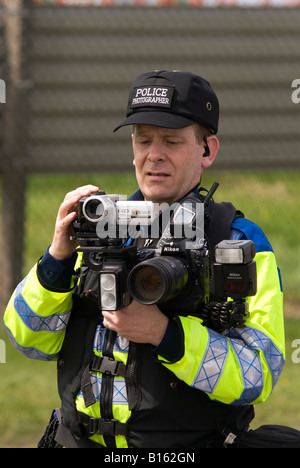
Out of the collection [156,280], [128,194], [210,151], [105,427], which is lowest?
[105,427]

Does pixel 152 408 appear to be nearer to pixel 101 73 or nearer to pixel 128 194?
pixel 101 73

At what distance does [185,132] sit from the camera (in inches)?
107

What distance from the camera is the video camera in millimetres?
2283

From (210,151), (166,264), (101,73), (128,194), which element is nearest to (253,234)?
(210,151)

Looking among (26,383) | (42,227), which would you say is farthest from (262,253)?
(42,227)

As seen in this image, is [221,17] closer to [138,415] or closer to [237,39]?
[237,39]

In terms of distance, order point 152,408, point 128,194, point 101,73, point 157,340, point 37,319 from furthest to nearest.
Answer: point 128,194 < point 101,73 < point 37,319 < point 152,408 < point 157,340

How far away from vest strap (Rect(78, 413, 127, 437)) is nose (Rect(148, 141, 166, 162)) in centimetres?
91

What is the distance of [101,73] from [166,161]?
12.6 feet

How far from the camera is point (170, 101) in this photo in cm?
266

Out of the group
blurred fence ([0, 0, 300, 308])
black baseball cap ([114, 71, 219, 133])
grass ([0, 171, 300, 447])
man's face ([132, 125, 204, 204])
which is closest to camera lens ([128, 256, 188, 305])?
man's face ([132, 125, 204, 204])

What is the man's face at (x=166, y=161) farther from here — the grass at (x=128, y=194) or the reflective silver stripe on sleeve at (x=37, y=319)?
the grass at (x=128, y=194)

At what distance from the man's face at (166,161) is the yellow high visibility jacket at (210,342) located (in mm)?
250

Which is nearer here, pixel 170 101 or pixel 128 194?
pixel 170 101
